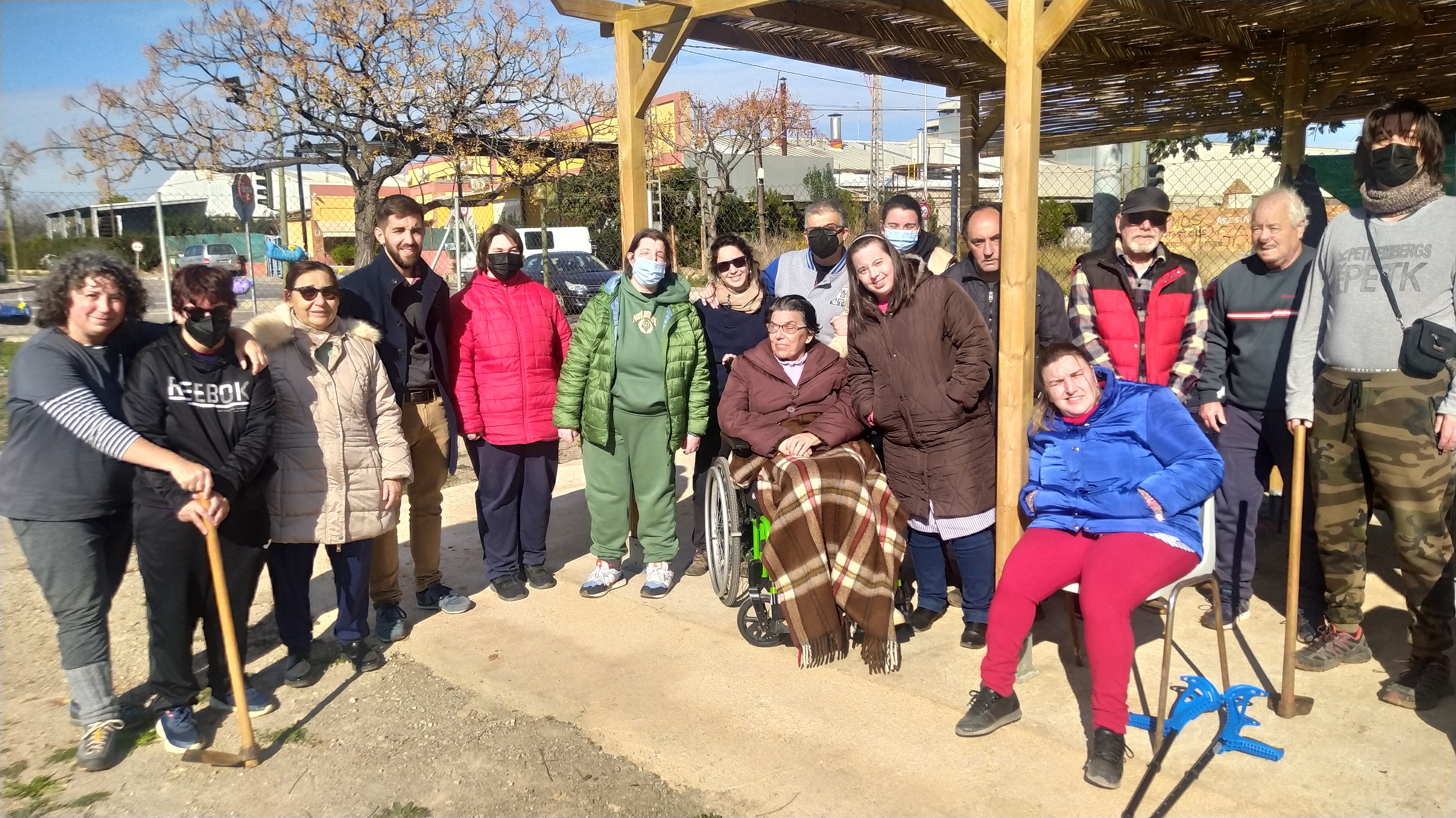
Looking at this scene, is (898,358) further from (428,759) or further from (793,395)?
(428,759)

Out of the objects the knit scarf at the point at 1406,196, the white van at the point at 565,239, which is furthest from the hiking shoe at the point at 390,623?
the white van at the point at 565,239

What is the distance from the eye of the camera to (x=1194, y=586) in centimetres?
334

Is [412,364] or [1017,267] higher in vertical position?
[1017,267]

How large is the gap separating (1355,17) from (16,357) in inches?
268

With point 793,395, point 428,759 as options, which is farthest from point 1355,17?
point 428,759

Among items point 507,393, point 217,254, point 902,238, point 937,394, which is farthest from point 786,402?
point 217,254

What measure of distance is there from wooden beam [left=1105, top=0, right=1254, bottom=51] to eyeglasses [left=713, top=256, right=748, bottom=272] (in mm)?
2202

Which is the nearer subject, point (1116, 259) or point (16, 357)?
point (16, 357)

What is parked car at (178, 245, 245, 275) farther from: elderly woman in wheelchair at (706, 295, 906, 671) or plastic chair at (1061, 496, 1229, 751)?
plastic chair at (1061, 496, 1229, 751)

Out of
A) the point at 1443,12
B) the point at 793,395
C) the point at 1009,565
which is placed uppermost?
the point at 1443,12

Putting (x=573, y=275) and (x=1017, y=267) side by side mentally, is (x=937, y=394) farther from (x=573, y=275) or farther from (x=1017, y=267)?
(x=573, y=275)

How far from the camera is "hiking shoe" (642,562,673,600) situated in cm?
483

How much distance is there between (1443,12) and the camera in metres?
5.42

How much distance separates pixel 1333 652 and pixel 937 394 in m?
1.77
